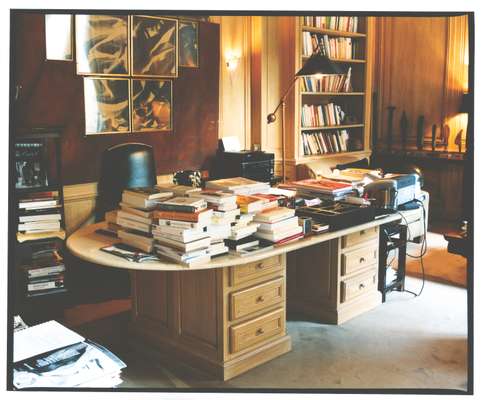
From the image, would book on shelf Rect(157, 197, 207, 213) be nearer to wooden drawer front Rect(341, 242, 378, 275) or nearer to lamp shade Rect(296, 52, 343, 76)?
wooden drawer front Rect(341, 242, 378, 275)

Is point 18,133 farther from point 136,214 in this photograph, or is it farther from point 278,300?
point 278,300

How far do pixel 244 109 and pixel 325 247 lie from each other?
2655 mm

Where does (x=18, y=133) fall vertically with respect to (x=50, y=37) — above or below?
below

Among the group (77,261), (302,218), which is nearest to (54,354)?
(302,218)

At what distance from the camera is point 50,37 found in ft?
14.3

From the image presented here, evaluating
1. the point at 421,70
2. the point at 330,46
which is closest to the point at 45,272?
the point at 330,46

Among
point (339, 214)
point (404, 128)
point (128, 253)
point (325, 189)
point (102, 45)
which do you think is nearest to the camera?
point (128, 253)

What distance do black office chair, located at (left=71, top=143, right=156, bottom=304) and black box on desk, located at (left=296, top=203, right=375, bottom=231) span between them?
5.04ft

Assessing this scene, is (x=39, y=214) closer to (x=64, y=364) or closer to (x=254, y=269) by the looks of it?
(x=254, y=269)

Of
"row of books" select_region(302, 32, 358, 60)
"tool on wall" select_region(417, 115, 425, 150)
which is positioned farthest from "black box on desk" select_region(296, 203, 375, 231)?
"tool on wall" select_region(417, 115, 425, 150)

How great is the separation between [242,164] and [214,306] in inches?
105

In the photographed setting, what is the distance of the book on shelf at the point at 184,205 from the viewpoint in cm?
286

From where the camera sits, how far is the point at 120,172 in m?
4.55

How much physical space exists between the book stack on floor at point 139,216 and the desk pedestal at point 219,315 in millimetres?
383
